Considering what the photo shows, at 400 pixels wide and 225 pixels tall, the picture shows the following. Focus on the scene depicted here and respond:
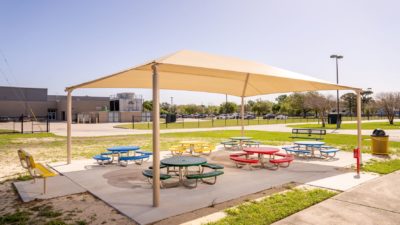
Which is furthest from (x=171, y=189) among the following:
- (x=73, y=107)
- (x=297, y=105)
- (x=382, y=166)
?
(x=297, y=105)

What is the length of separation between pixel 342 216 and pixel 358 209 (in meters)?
0.56

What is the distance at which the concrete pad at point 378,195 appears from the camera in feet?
18.2

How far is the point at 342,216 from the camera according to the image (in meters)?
4.95

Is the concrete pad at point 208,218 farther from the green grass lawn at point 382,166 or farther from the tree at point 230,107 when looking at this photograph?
the tree at point 230,107

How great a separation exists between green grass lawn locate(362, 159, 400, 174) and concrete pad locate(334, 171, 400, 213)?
1211mm

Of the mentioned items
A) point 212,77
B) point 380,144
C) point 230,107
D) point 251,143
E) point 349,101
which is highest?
point 349,101

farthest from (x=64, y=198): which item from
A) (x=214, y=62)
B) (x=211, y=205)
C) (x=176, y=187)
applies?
(x=214, y=62)

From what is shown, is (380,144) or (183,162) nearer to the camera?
(183,162)

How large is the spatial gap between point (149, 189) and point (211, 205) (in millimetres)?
1932

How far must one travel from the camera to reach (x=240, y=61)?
8.38 meters

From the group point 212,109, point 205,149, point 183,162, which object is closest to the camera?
point 183,162

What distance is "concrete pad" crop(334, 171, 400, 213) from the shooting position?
5.56m

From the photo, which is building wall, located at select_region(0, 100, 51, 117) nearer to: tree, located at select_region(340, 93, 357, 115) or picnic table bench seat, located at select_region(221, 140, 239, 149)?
picnic table bench seat, located at select_region(221, 140, 239, 149)

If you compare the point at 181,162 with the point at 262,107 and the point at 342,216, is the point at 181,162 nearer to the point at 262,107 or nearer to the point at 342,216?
the point at 342,216
